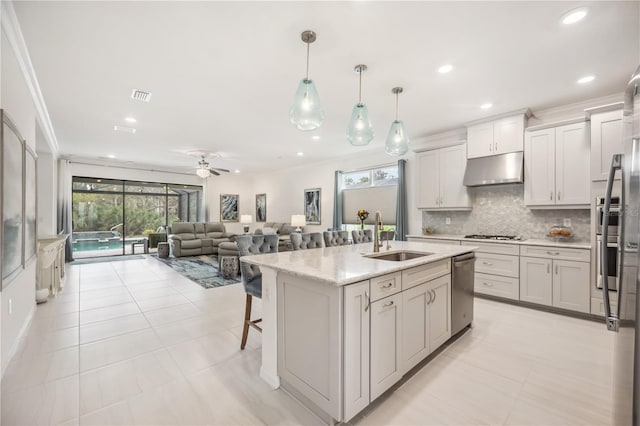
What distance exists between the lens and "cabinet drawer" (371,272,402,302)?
1.77 meters

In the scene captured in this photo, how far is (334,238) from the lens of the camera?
147 inches

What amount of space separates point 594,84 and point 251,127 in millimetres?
4575

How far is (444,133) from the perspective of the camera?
16.4 ft

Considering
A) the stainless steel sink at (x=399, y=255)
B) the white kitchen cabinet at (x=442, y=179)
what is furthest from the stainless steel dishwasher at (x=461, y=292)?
the white kitchen cabinet at (x=442, y=179)

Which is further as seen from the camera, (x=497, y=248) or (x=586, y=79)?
(x=497, y=248)

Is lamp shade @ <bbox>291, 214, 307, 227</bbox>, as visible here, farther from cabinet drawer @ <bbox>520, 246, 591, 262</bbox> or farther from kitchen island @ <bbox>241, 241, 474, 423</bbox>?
kitchen island @ <bbox>241, 241, 474, 423</bbox>

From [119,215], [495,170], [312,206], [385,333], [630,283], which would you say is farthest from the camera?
[119,215]

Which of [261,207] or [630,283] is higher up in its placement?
[261,207]

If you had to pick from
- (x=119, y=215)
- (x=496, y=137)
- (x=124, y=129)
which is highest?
(x=124, y=129)

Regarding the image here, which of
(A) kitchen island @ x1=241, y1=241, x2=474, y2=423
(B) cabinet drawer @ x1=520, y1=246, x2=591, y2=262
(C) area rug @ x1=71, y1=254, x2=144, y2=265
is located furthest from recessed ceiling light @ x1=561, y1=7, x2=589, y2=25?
(C) area rug @ x1=71, y1=254, x2=144, y2=265

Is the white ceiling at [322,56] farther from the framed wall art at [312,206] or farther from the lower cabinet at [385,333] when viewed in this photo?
the framed wall art at [312,206]

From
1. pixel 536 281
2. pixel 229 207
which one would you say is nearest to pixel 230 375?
pixel 536 281

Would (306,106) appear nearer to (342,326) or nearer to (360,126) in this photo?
(360,126)

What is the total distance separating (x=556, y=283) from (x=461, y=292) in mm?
1699
